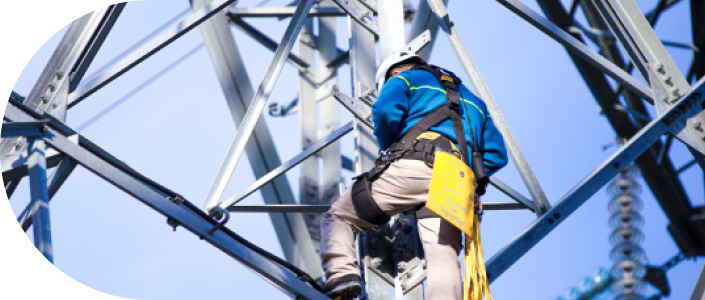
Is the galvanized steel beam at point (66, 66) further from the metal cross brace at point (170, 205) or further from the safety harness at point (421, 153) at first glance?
the safety harness at point (421, 153)

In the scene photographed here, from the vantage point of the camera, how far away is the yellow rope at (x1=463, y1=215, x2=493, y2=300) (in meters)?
5.49

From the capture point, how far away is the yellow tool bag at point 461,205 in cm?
546

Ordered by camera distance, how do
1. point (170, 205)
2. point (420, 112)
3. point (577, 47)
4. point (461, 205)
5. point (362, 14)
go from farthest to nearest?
point (362, 14) < point (577, 47) < point (420, 112) < point (461, 205) < point (170, 205)

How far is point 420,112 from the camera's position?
235 inches

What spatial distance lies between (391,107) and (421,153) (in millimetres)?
354

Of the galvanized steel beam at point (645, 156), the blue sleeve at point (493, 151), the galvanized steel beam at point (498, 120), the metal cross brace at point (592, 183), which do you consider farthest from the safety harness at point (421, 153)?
the galvanized steel beam at point (645, 156)

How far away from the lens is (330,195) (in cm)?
1088

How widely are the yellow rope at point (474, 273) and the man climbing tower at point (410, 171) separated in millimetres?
62

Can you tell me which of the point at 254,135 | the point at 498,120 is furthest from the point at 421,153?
the point at 254,135

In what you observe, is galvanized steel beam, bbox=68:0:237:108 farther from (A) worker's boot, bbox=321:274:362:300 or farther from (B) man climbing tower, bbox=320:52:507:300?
(A) worker's boot, bbox=321:274:362:300

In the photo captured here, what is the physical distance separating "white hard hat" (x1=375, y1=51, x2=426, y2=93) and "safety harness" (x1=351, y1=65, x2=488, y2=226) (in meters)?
0.42

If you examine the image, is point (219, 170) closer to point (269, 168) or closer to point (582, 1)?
point (269, 168)

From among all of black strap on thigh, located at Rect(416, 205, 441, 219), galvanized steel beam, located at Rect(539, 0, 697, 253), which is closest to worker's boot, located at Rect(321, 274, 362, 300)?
black strap on thigh, located at Rect(416, 205, 441, 219)

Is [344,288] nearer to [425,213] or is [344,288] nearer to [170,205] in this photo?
[425,213]
